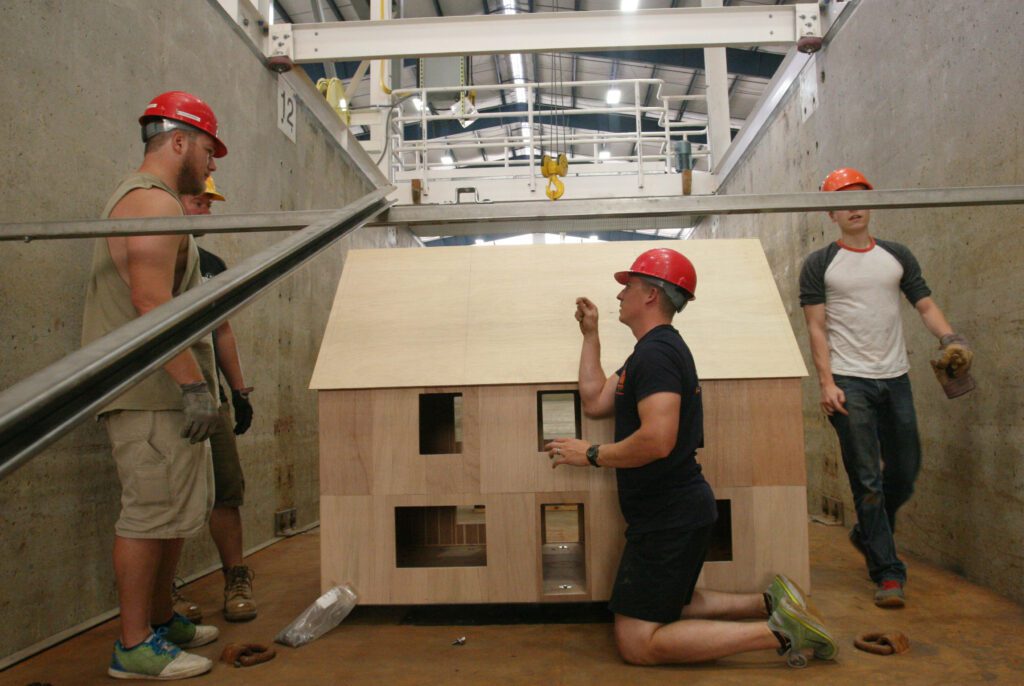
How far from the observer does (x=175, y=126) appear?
241cm

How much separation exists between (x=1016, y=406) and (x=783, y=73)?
11.0ft

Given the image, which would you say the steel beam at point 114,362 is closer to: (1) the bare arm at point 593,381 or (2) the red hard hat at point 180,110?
(2) the red hard hat at point 180,110

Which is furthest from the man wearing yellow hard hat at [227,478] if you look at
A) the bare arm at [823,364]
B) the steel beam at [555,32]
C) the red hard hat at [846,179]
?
the red hard hat at [846,179]

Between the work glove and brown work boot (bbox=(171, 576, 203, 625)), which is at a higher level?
the work glove

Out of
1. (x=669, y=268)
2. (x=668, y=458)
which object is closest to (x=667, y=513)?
(x=668, y=458)

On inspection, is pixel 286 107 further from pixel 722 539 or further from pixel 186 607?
pixel 722 539

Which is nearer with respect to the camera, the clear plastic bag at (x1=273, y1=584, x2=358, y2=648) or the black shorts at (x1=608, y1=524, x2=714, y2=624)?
the black shorts at (x1=608, y1=524, x2=714, y2=624)

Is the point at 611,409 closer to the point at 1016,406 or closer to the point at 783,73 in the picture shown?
the point at 1016,406

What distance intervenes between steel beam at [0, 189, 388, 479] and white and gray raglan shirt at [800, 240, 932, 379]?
2.32 meters

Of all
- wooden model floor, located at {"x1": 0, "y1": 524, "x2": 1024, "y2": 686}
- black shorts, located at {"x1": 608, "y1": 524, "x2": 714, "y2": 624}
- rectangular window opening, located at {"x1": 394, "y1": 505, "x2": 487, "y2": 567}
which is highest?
black shorts, located at {"x1": 608, "y1": 524, "x2": 714, "y2": 624}

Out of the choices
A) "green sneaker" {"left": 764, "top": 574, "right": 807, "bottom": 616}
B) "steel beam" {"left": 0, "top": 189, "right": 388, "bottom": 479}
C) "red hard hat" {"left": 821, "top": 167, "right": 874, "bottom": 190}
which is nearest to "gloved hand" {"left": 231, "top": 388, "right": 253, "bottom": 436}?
"steel beam" {"left": 0, "top": 189, "right": 388, "bottom": 479}

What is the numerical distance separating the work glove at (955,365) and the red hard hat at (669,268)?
1132mm

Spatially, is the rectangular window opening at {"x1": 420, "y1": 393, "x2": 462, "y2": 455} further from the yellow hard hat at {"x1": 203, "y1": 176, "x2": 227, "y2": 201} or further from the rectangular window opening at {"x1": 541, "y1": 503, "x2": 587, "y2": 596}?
the yellow hard hat at {"x1": 203, "y1": 176, "x2": 227, "y2": 201}

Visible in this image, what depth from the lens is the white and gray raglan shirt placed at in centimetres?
291
